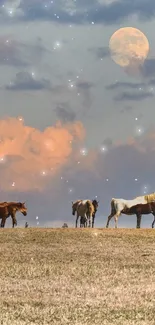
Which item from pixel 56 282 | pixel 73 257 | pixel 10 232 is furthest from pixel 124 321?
pixel 10 232

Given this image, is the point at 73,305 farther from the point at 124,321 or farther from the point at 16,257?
the point at 16,257

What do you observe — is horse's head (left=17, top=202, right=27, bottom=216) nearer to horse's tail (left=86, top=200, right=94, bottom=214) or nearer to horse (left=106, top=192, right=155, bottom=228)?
horse's tail (left=86, top=200, right=94, bottom=214)

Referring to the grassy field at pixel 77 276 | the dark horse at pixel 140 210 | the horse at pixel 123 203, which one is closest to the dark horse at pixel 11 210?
the horse at pixel 123 203

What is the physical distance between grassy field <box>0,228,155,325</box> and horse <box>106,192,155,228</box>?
9.74 metres

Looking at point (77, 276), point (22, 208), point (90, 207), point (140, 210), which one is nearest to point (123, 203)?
point (140, 210)

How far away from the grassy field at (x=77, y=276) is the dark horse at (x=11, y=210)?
23.6 ft

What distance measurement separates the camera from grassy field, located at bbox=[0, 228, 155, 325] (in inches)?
625

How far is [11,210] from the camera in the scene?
153 feet

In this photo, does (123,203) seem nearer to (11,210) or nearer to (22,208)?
(22,208)

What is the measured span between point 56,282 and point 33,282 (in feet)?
2.47

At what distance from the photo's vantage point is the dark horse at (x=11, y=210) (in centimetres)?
4616

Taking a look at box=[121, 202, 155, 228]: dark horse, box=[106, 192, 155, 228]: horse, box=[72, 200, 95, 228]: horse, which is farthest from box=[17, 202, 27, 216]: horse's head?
box=[121, 202, 155, 228]: dark horse

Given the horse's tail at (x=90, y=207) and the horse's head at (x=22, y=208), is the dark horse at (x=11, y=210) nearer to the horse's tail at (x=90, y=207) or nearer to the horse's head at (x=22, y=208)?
the horse's head at (x=22, y=208)

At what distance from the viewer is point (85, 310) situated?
16422 mm
